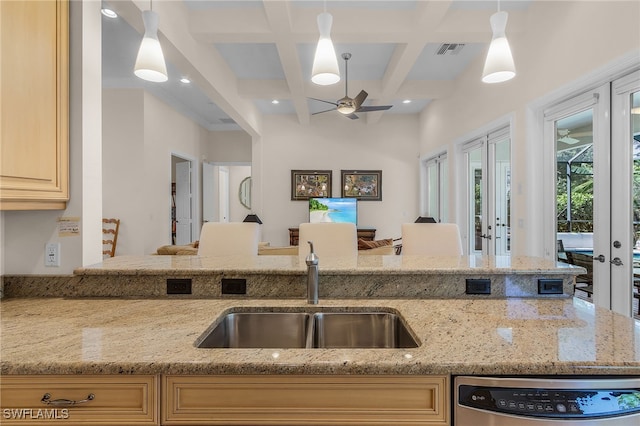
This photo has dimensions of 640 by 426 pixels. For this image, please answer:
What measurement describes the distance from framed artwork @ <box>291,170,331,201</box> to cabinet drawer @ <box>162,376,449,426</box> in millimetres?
6045

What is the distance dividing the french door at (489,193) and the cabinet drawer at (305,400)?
3.36m

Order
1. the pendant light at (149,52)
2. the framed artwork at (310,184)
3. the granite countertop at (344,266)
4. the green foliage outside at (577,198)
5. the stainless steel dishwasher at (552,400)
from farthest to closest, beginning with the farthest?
1. the framed artwork at (310,184)
2. the green foliage outside at (577,198)
3. the pendant light at (149,52)
4. the granite countertop at (344,266)
5. the stainless steel dishwasher at (552,400)

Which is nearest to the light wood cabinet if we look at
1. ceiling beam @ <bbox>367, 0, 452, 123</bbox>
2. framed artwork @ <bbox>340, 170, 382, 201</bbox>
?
framed artwork @ <bbox>340, 170, 382, 201</bbox>

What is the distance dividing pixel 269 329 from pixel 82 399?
2.18 feet

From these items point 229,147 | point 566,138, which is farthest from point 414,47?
point 229,147

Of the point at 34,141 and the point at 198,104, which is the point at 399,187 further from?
the point at 34,141

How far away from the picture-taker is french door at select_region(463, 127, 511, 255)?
3852 mm

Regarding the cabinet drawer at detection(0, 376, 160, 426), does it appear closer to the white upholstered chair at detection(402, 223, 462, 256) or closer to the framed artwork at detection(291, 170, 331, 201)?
the white upholstered chair at detection(402, 223, 462, 256)

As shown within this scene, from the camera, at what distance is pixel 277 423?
930mm

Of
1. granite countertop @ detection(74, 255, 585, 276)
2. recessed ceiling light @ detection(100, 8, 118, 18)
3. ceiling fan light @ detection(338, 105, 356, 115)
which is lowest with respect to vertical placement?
granite countertop @ detection(74, 255, 585, 276)

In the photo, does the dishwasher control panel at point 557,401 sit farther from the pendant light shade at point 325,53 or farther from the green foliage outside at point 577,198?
the green foliage outside at point 577,198

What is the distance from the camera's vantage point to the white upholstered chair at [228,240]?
2.62 metres

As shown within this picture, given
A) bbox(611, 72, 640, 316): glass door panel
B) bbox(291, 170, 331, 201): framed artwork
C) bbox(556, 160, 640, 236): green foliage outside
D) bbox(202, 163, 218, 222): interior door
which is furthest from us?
bbox(202, 163, 218, 222): interior door

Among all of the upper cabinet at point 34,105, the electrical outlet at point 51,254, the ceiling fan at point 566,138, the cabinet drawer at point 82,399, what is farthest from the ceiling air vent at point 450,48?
the cabinet drawer at point 82,399
